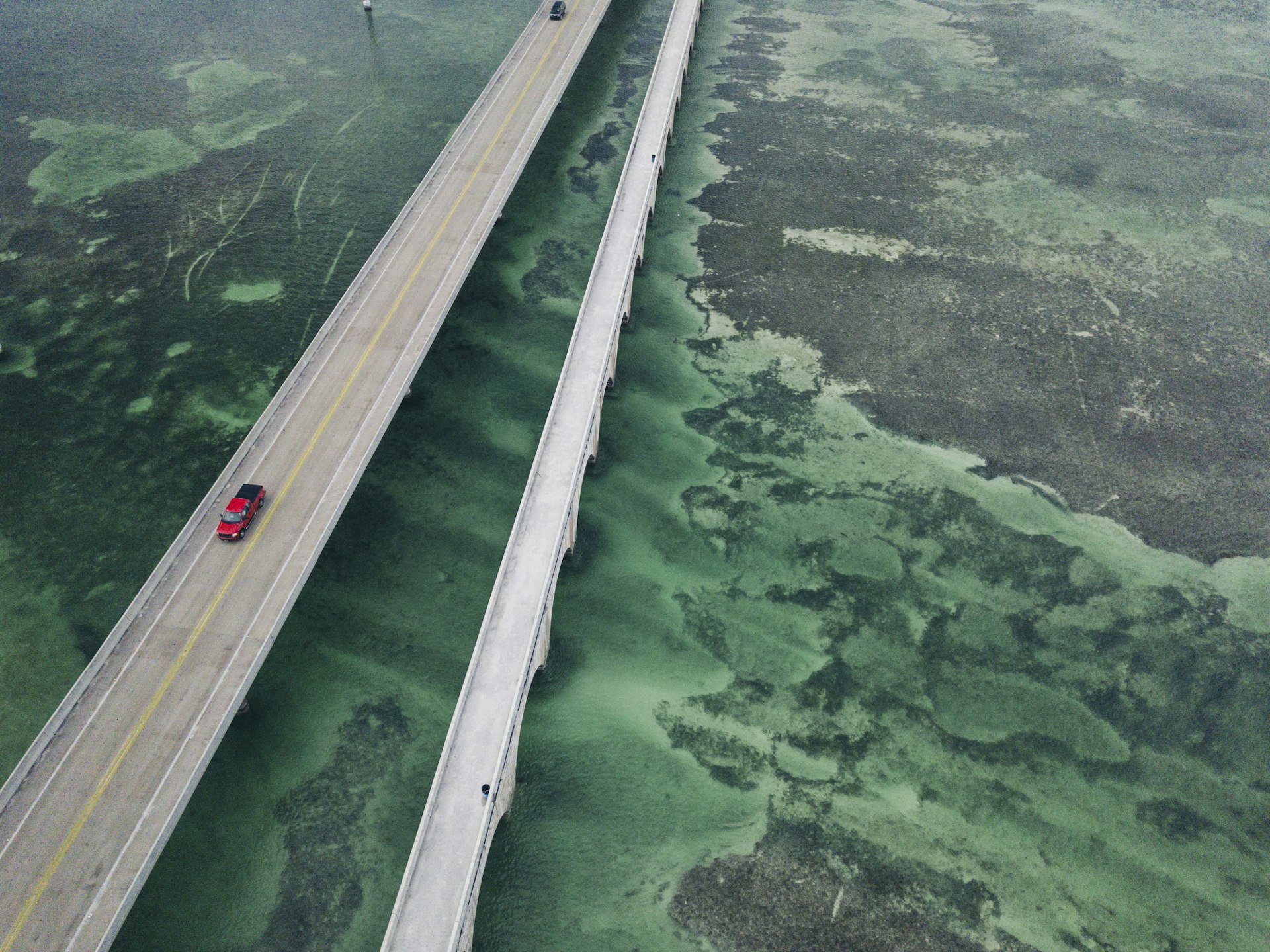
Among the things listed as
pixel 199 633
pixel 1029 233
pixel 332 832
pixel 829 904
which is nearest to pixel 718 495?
pixel 829 904

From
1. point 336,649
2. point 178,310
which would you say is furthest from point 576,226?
point 336,649

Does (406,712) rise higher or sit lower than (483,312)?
lower

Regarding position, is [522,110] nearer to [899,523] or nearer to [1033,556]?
[899,523]

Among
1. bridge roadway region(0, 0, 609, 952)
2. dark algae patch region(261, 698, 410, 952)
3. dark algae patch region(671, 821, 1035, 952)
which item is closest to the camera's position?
bridge roadway region(0, 0, 609, 952)

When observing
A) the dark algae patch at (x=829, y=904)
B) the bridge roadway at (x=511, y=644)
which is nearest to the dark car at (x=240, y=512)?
the bridge roadway at (x=511, y=644)

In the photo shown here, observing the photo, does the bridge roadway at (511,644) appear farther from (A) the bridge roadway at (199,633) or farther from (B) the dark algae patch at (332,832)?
(A) the bridge roadway at (199,633)

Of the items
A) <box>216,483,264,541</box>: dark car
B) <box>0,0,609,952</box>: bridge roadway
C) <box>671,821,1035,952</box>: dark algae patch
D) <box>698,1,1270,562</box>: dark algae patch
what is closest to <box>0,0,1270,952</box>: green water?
<box>671,821,1035,952</box>: dark algae patch

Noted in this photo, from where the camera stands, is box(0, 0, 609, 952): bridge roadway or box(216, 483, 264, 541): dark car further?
box(216, 483, 264, 541): dark car

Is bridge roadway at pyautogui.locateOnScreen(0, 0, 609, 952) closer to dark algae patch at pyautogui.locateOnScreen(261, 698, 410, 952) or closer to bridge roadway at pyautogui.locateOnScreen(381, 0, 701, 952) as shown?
dark algae patch at pyautogui.locateOnScreen(261, 698, 410, 952)
